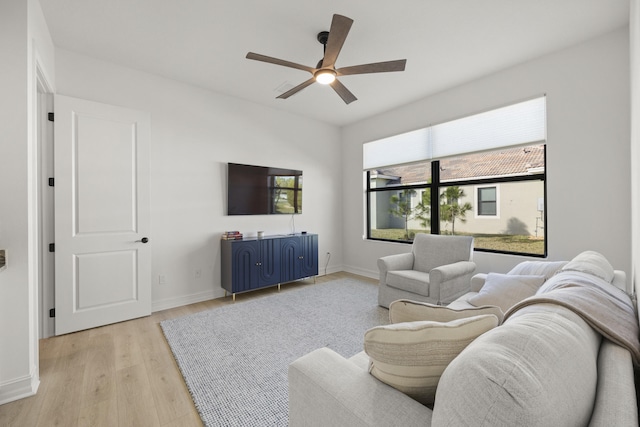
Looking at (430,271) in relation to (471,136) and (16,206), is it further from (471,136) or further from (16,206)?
(16,206)

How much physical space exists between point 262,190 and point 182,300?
1.81 meters

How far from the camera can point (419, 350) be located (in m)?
0.84

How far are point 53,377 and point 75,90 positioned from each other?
2.67 m

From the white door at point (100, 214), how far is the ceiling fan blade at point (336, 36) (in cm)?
218

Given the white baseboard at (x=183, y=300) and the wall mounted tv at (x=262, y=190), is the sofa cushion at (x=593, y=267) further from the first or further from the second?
the white baseboard at (x=183, y=300)

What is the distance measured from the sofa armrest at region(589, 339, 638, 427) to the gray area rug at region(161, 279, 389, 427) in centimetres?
148

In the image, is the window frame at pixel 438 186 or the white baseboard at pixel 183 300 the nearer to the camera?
the window frame at pixel 438 186

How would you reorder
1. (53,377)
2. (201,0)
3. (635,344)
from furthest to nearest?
(201,0) < (53,377) < (635,344)

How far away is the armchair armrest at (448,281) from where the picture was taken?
9.25 ft

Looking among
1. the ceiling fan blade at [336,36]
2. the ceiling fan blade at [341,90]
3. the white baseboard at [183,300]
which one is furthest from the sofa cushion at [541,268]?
the white baseboard at [183,300]

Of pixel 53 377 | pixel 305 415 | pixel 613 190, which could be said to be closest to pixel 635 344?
pixel 305 415

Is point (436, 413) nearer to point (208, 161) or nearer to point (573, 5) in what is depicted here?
point (573, 5)

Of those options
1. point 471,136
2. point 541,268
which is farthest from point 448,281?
point 471,136

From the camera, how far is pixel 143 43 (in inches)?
108
